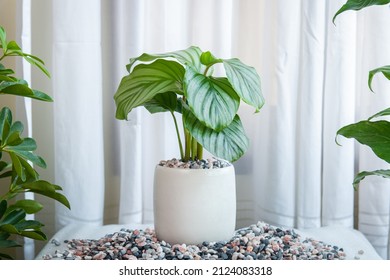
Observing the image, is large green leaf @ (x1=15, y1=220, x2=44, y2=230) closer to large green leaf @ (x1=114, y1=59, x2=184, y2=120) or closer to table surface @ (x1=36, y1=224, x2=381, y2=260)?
table surface @ (x1=36, y1=224, x2=381, y2=260)

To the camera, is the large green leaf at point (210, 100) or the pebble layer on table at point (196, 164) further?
the pebble layer on table at point (196, 164)

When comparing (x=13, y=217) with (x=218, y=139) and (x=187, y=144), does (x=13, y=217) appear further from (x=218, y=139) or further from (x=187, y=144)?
(x=218, y=139)

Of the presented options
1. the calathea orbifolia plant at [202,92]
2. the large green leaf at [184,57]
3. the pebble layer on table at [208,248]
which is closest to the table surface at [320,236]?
the pebble layer on table at [208,248]

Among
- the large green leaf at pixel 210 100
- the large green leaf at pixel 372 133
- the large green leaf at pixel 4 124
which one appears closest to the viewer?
the large green leaf at pixel 372 133

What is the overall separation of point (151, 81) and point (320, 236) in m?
0.76

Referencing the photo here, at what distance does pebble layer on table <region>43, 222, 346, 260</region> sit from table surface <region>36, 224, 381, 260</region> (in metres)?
0.04

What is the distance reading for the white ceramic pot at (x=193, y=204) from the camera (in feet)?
5.10

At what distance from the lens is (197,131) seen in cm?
147

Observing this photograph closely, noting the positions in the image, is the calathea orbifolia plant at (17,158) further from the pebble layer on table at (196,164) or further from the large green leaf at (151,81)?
the pebble layer on table at (196,164)

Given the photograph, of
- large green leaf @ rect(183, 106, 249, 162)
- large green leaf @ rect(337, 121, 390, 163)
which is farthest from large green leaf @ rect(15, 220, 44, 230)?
large green leaf @ rect(337, 121, 390, 163)

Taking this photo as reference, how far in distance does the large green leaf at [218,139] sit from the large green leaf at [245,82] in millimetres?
95

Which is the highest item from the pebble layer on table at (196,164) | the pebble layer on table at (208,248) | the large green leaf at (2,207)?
the pebble layer on table at (196,164)

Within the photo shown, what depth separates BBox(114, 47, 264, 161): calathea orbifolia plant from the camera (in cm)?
144
